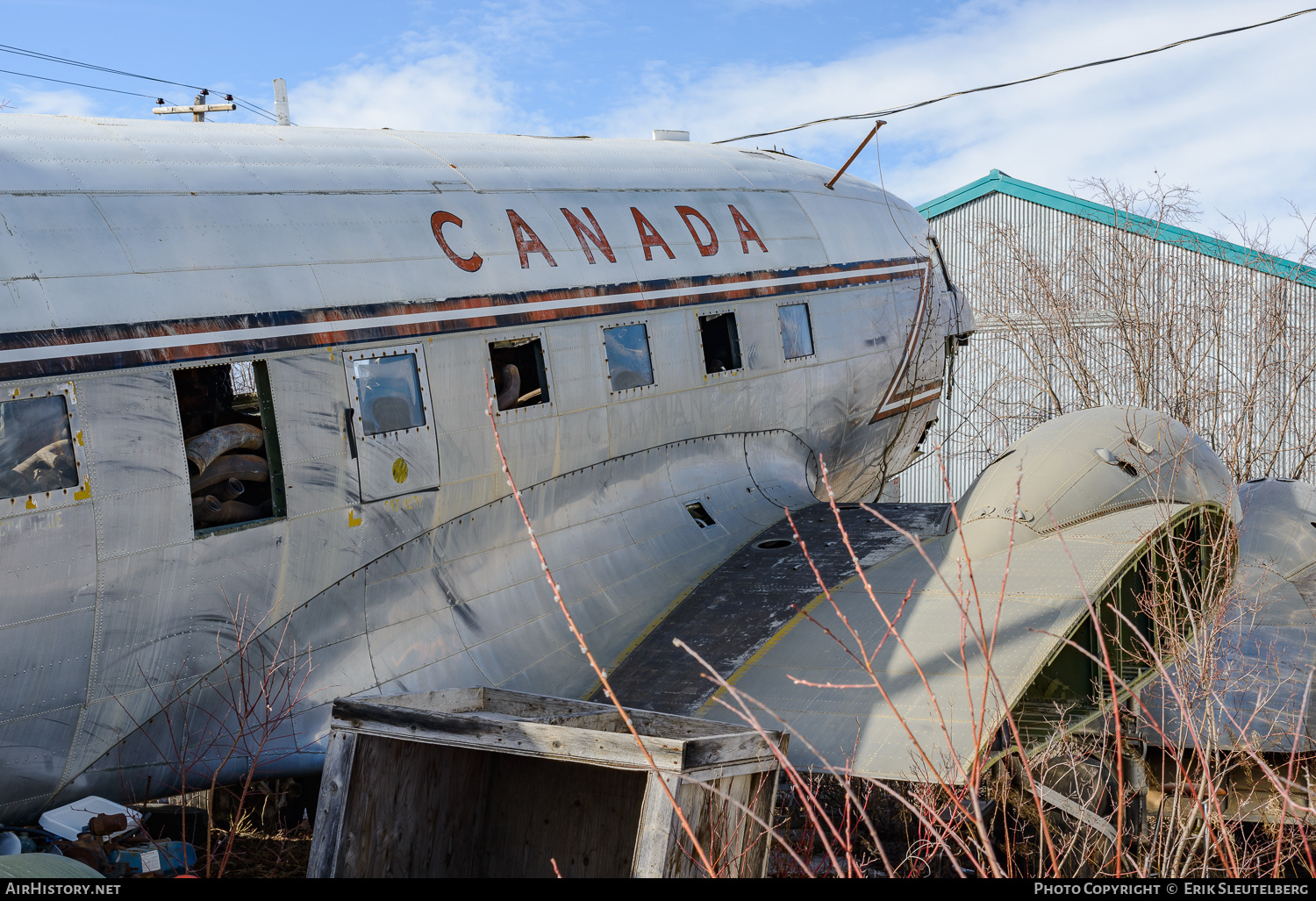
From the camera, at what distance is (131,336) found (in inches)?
233

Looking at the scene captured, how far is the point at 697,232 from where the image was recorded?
9953 mm

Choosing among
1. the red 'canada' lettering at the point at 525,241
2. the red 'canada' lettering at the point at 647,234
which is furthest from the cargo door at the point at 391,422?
the red 'canada' lettering at the point at 647,234

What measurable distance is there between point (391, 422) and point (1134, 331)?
1992 centimetres

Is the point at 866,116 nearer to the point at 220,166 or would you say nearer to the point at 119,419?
the point at 220,166

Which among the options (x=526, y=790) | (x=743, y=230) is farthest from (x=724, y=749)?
(x=743, y=230)

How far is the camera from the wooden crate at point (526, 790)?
489 centimetres

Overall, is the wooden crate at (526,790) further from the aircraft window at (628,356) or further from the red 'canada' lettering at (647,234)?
the red 'canada' lettering at (647,234)

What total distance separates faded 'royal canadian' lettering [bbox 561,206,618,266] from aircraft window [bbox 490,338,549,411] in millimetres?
990

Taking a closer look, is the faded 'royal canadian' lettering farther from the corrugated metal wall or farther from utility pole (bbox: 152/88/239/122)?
the corrugated metal wall

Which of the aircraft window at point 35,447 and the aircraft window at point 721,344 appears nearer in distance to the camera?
the aircraft window at point 35,447

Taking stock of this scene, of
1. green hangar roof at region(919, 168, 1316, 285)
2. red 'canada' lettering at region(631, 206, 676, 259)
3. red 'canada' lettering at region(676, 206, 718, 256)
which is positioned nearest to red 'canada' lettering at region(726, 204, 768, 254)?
red 'canada' lettering at region(676, 206, 718, 256)

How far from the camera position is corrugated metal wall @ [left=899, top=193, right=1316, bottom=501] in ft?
72.3

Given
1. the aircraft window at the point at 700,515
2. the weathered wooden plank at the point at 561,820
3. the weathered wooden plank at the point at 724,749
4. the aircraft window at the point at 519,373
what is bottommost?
the weathered wooden plank at the point at 561,820

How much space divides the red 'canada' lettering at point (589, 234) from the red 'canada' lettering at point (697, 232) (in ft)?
3.93
